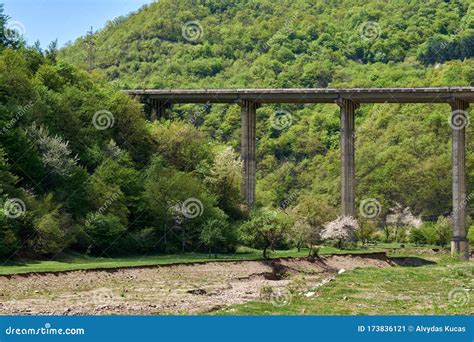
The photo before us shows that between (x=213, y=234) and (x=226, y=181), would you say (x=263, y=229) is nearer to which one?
(x=213, y=234)

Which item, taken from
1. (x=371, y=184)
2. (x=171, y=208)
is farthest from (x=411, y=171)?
(x=171, y=208)

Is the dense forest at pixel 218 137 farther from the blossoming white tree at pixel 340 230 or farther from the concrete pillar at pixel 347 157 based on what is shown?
the concrete pillar at pixel 347 157

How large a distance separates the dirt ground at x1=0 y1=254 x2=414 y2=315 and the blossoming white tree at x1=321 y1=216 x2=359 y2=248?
24801 millimetres

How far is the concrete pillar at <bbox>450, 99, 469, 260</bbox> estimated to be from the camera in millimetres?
93688

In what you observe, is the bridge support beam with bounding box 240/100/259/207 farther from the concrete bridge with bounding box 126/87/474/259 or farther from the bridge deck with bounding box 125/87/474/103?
the bridge deck with bounding box 125/87/474/103

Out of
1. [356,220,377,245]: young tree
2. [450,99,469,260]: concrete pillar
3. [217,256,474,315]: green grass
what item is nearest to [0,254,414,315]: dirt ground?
[217,256,474,315]: green grass

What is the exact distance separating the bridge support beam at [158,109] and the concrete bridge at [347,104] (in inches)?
12.9

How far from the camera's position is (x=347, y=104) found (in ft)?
318

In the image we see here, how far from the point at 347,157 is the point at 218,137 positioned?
55477 millimetres

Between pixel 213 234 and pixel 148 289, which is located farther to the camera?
pixel 213 234

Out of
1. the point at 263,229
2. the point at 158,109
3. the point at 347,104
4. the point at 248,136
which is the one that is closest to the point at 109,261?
the point at 263,229

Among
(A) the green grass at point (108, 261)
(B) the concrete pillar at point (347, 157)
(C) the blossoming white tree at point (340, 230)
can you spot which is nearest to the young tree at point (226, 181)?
(A) the green grass at point (108, 261)

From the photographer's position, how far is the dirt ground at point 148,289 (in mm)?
35312

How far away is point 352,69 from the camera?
17112cm
